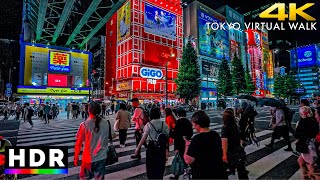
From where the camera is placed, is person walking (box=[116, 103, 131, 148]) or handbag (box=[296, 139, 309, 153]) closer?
handbag (box=[296, 139, 309, 153])

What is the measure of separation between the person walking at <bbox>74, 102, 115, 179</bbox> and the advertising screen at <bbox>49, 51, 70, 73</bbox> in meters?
39.6

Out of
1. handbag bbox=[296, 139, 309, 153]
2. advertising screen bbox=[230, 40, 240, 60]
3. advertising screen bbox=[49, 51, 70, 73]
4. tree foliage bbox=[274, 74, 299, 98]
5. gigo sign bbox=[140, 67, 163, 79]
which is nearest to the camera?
handbag bbox=[296, 139, 309, 153]

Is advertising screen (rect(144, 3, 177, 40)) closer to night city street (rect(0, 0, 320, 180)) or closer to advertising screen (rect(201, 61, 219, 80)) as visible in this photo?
night city street (rect(0, 0, 320, 180))

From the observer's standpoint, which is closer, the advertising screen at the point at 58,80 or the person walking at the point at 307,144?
the person walking at the point at 307,144

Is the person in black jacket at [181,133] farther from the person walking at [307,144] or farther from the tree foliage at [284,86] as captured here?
the tree foliage at [284,86]

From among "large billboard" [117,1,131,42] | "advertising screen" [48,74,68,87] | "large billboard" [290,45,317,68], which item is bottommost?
"advertising screen" [48,74,68,87]

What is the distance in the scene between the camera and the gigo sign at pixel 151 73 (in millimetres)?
42441

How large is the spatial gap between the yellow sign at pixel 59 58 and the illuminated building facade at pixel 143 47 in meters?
11.0

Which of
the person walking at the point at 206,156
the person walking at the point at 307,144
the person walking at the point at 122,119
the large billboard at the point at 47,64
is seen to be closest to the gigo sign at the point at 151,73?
the large billboard at the point at 47,64

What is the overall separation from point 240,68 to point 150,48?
23.6m

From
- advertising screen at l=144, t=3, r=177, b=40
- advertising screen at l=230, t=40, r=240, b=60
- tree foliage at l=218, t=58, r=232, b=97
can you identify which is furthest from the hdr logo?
advertising screen at l=230, t=40, r=240, b=60

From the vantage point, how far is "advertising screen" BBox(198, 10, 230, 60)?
5695 centimetres

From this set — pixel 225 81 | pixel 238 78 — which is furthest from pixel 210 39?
pixel 225 81

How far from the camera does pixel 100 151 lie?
10.6ft
